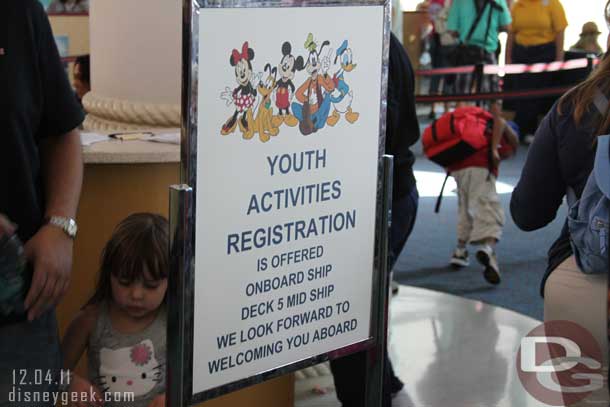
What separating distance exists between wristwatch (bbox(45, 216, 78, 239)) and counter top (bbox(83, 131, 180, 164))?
0.73m

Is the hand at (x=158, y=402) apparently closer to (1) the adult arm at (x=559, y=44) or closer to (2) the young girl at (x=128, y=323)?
(2) the young girl at (x=128, y=323)

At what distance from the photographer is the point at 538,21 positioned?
33.6ft

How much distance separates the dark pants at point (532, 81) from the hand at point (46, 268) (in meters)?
8.83

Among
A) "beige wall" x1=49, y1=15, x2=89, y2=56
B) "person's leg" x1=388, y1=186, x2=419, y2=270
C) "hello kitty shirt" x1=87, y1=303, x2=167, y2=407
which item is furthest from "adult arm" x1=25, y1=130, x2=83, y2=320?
"beige wall" x1=49, y1=15, x2=89, y2=56

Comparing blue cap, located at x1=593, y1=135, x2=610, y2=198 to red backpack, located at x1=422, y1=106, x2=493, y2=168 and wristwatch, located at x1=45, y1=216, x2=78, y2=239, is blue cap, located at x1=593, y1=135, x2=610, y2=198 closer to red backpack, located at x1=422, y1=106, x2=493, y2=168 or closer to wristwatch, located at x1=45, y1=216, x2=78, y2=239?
wristwatch, located at x1=45, y1=216, x2=78, y2=239

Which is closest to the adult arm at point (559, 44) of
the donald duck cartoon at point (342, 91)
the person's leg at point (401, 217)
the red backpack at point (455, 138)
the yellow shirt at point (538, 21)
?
the yellow shirt at point (538, 21)

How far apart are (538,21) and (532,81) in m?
0.64

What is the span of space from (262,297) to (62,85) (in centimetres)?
60

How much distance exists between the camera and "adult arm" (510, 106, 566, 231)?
2.79 meters

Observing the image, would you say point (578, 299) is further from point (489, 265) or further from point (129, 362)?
point (489, 265)

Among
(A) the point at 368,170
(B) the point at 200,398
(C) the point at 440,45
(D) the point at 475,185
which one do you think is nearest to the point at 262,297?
(B) the point at 200,398

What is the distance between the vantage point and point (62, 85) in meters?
2.10

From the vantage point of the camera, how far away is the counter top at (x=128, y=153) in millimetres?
2846
